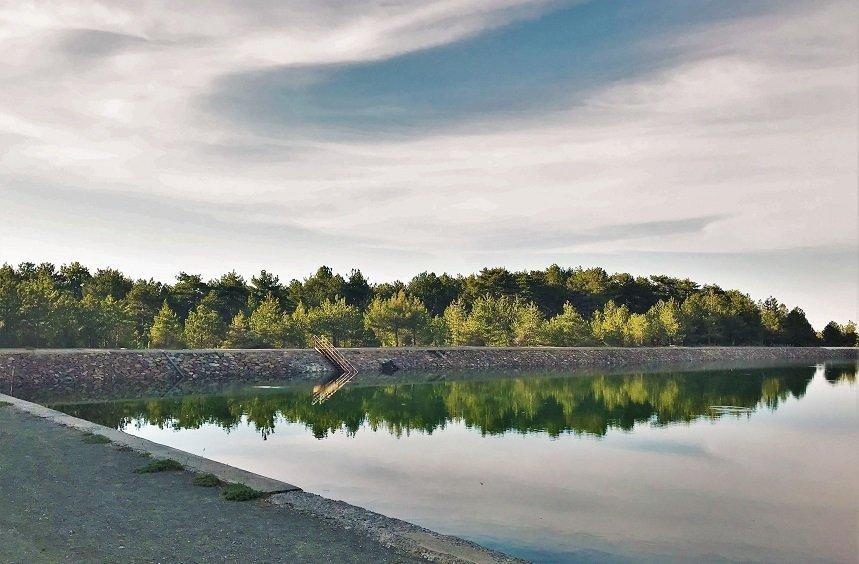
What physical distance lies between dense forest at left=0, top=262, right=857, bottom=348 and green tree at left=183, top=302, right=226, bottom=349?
0.40ft

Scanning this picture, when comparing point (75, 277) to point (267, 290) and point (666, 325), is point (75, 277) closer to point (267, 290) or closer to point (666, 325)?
point (267, 290)

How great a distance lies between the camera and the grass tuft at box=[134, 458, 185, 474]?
16.5m

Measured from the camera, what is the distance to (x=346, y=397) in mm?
46188

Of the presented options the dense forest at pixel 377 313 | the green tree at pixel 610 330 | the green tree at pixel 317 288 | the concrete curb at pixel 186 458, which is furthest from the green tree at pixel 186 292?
the concrete curb at pixel 186 458

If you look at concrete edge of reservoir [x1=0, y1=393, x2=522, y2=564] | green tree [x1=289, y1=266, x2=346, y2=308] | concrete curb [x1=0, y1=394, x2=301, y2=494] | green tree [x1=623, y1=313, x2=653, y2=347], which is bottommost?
concrete edge of reservoir [x1=0, y1=393, x2=522, y2=564]

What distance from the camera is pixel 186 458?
18109 mm

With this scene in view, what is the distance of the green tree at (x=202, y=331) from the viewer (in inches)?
3019

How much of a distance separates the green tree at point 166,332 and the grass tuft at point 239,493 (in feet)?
216

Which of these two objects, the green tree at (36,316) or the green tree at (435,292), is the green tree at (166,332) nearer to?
the green tree at (36,316)

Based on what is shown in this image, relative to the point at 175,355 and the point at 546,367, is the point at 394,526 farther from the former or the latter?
the point at 546,367

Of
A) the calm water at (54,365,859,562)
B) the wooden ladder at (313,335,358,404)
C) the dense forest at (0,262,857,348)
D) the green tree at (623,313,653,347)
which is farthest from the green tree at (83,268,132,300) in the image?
the green tree at (623,313,653,347)

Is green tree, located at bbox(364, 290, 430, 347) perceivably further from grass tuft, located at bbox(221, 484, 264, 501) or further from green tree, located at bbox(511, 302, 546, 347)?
grass tuft, located at bbox(221, 484, 264, 501)

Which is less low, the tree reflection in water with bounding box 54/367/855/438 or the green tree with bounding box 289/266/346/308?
the green tree with bounding box 289/266/346/308

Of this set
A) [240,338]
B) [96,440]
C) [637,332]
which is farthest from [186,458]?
[637,332]
